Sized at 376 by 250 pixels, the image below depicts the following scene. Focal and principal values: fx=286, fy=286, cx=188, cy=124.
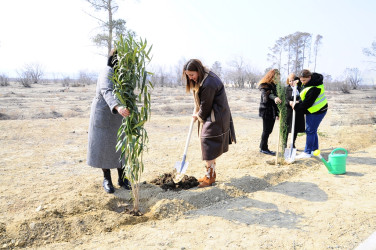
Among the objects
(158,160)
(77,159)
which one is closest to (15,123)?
(77,159)

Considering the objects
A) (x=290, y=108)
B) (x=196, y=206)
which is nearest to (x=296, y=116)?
(x=290, y=108)

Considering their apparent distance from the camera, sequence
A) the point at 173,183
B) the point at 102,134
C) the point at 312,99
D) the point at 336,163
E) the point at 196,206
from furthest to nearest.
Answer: the point at 312,99, the point at 336,163, the point at 173,183, the point at 102,134, the point at 196,206

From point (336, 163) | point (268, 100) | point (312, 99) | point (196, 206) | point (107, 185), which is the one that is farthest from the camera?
point (268, 100)

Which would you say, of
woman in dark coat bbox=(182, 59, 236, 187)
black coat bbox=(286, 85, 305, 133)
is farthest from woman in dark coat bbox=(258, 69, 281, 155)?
woman in dark coat bbox=(182, 59, 236, 187)

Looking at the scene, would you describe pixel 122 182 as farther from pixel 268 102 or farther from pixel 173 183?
pixel 268 102

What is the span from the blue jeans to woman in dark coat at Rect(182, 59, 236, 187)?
205 centimetres

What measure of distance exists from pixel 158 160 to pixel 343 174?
123 inches

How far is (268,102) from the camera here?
5.25m

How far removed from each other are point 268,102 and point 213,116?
6.73 ft

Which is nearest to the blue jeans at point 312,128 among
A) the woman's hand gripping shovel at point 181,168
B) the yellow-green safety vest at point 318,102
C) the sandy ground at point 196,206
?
the yellow-green safety vest at point 318,102

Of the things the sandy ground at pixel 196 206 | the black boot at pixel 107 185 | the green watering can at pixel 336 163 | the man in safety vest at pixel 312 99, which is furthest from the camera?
the man in safety vest at pixel 312 99

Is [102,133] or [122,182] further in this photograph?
[122,182]

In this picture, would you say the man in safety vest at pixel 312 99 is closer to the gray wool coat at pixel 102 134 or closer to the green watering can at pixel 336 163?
the green watering can at pixel 336 163

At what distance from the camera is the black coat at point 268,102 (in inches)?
204
